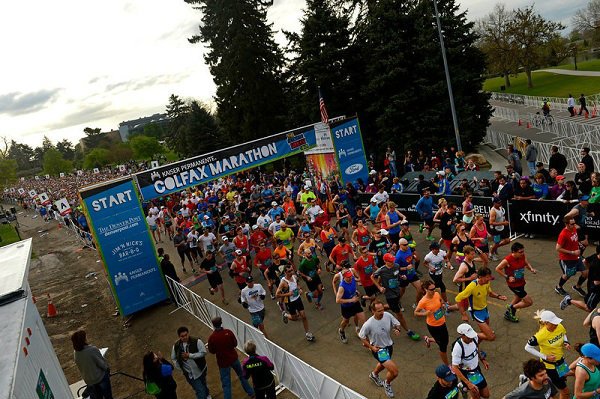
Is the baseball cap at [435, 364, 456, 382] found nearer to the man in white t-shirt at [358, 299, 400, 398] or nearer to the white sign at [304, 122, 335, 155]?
the man in white t-shirt at [358, 299, 400, 398]

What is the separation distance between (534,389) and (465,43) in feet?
84.1

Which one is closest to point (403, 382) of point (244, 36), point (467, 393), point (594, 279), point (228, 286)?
point (467, 393)

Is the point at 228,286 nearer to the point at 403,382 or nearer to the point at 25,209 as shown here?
the point at 403,382

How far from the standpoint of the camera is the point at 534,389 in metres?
5.11

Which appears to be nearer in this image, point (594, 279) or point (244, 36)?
point (594, 279)

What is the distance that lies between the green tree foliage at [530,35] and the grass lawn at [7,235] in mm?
59821

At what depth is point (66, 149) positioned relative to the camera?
16200 centimetres

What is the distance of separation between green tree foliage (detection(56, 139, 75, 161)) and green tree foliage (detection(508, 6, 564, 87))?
155144 mm

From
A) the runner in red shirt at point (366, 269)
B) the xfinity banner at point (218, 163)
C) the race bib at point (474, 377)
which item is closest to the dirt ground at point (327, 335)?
the race bib at point (474, 377)

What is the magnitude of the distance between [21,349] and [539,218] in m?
12.8

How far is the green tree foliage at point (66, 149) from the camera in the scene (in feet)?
527

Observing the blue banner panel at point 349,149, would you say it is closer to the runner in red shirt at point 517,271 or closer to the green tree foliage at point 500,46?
the runner in red shirt at point 517,271

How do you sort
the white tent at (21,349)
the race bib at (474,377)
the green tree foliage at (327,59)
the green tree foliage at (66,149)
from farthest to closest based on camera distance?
the green tree foliage at (66,149) → the green tree foliage at (327,59) → the race bib at (474,377) → the white tent at (21,349)

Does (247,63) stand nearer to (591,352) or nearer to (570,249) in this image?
(570,249)
